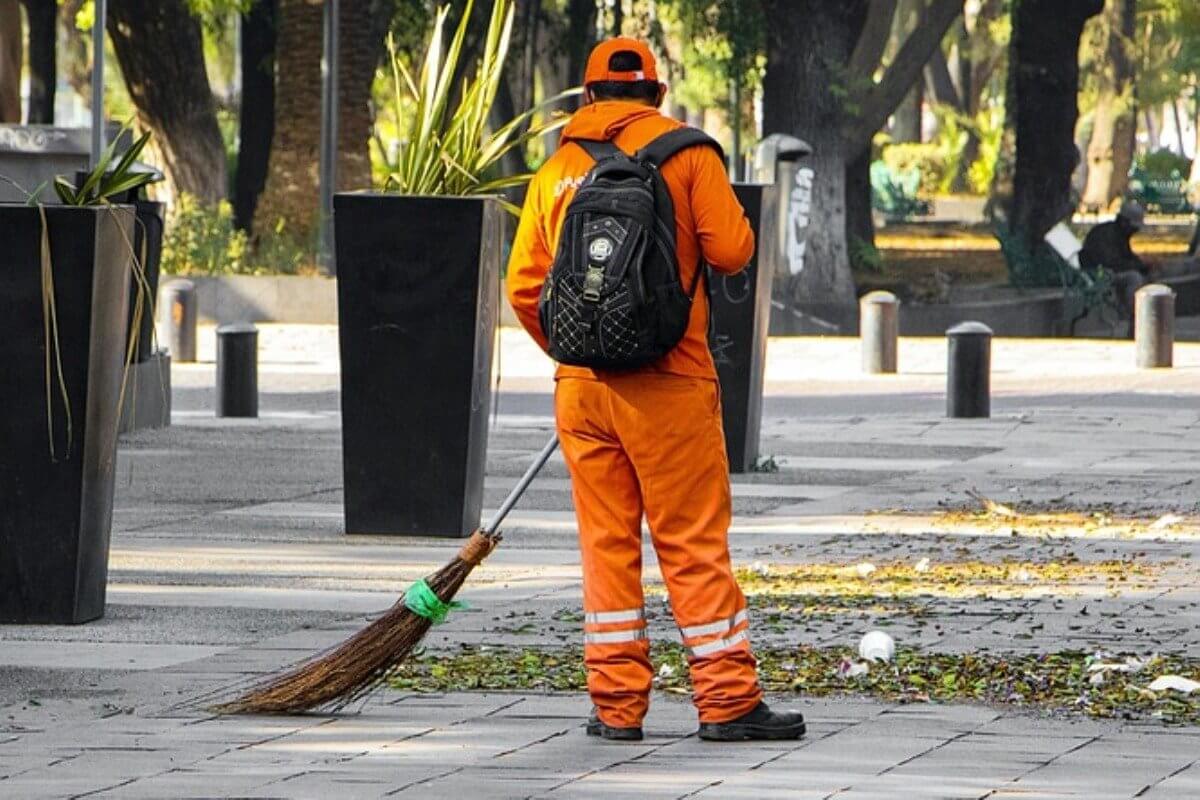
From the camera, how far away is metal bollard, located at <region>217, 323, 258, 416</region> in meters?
17.2

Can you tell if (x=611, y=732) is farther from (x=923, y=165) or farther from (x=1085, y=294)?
(x=923, y=165)

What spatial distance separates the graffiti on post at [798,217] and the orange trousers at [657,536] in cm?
2124

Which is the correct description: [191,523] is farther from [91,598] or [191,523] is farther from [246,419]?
[246,419]

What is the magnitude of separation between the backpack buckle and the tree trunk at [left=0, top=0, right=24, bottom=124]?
17.4m

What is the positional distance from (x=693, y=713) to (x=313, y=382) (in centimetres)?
1345

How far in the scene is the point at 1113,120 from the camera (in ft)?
202

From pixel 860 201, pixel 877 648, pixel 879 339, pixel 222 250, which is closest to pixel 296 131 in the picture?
pixel 222 250

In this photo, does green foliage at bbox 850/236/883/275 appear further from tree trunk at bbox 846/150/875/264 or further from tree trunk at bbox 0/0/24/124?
tree trunk at bbox 0/0/24/124

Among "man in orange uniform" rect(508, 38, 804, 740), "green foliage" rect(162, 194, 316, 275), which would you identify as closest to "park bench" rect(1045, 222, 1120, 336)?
"green foliage" rect(162, 194, 316, 275)

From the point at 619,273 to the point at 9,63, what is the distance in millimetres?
18349

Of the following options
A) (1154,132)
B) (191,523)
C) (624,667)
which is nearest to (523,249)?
(624,667)

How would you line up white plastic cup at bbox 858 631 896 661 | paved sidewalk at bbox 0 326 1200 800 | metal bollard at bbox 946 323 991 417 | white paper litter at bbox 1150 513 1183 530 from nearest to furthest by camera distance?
paved sidewalk at bbox 0 326 1200 800
white plastic cup at bbox 858 631 896 661
white paper litter at bbox 1150 513 1183 530
metal bollard at bbox 946 323 991 417

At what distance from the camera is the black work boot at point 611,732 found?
673cm

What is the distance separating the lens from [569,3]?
34562mm
